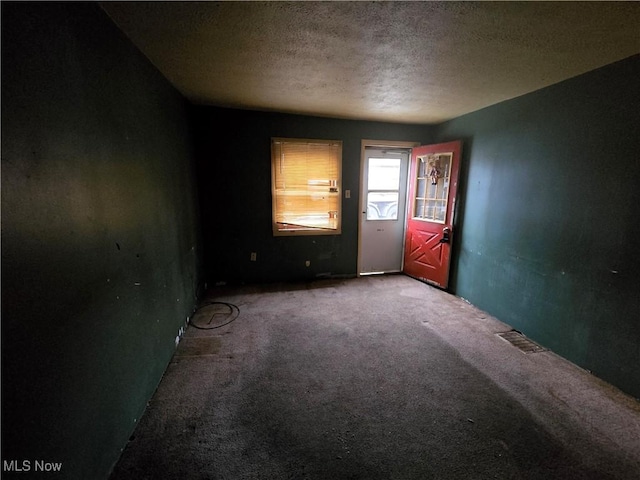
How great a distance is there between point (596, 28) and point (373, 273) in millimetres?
3517

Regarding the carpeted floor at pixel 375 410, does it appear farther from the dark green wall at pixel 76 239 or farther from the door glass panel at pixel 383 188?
the door glass panel at pixel 383 188

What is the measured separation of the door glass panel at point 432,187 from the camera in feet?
12.1

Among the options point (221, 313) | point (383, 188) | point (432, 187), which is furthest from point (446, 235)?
point (221, 313)

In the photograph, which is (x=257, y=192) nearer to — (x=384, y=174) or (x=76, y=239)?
(x=384, y=174)

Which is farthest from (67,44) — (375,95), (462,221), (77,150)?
(462,221)

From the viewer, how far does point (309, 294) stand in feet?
12.0

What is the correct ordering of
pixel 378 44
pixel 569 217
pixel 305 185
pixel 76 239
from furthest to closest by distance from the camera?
pixel 305 185, pixel 569 217, pixel 378 44, pixel 76 239

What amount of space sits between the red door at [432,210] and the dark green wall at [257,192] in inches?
23.6

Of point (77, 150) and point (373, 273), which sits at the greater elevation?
point (77, 150)

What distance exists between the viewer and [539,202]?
251cm

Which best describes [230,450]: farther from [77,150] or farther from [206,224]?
[206,224]

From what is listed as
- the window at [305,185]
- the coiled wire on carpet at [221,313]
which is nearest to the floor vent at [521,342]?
the window at [305,185]

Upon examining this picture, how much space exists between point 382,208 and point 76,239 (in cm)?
384

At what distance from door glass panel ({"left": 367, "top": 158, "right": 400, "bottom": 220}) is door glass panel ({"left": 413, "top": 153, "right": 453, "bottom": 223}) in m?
0.37
